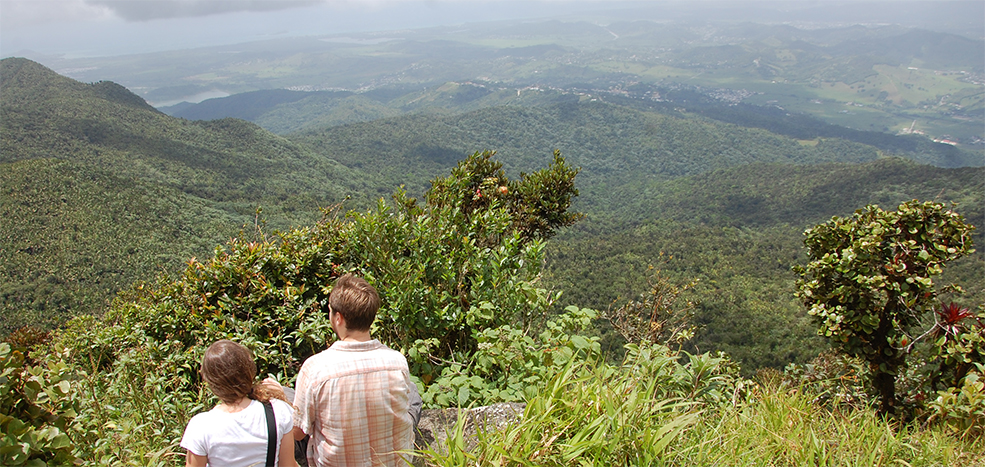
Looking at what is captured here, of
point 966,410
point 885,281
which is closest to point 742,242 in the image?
point 885,281

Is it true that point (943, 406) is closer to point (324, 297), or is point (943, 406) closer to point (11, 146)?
point (324, 297)

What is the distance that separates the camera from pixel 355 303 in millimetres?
1725

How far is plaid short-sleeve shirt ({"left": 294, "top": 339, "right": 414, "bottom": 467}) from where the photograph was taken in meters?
1.72

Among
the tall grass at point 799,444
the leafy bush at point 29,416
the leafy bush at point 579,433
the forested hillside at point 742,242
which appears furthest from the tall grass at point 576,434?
the forested hillside at point 742,242

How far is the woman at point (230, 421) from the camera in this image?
158 centimetres

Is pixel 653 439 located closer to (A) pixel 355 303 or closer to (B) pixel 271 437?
(A) pixel 355 303

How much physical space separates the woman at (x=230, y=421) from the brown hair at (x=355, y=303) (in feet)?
1.10

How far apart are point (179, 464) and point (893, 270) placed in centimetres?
442

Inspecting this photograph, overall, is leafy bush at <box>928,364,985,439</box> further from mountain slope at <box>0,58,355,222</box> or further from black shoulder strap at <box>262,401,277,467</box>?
mountain slope at <box>0,58,355,222</box>

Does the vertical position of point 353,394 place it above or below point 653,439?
above

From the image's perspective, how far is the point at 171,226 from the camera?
31219mm

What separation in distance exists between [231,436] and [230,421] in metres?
0.05

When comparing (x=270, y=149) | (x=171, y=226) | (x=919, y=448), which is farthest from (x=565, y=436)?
(x=270, y=149)

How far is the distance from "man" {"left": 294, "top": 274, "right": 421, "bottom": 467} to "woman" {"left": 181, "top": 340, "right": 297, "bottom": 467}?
5.5 inches
